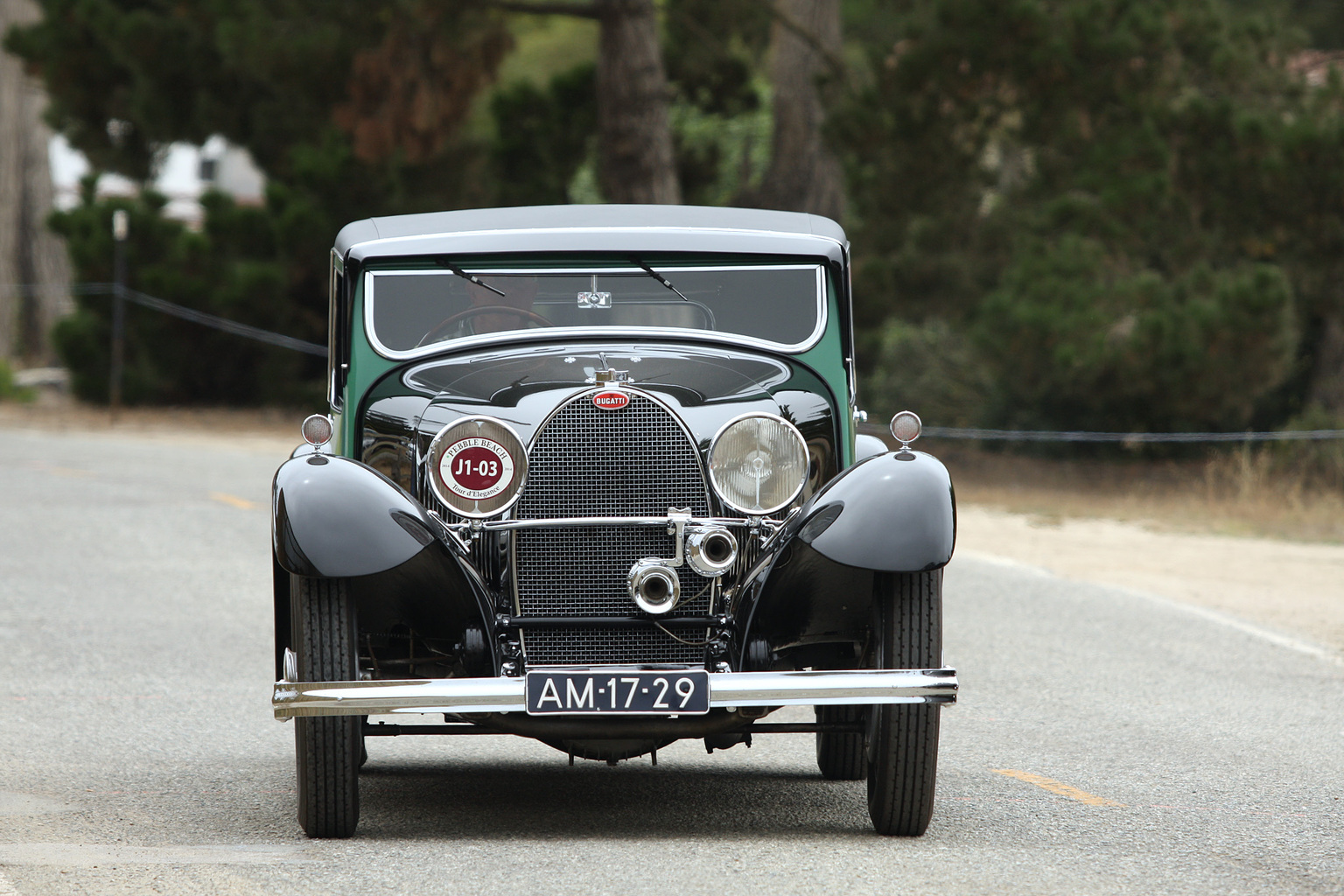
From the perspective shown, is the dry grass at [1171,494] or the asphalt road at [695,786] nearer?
the asphalt road at [695,786]

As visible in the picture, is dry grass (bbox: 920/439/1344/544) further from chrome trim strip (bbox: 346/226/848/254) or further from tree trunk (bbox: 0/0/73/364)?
tree trunk (bbox: 0/0/73/364)

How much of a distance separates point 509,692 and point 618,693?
1.01 ft

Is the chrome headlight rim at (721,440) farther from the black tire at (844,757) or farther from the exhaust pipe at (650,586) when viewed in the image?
the black tire at (844,757)

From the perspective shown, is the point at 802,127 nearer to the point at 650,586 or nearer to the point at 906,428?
the point at 906,428

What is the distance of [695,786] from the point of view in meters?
6.23

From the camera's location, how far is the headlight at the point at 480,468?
5375 millimetres

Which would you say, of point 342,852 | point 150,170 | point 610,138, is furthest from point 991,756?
point 150,170

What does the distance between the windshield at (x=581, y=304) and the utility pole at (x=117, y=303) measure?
19.1m

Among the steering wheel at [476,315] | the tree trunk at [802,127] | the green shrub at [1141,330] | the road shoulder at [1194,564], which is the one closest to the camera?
the steering wheel at [476,315]

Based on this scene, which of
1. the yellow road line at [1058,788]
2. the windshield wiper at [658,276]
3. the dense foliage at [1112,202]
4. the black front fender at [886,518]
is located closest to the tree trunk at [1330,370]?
the dense foliage at [1112,202]

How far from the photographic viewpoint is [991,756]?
21.9 ft

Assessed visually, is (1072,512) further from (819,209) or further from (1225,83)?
(819,209)

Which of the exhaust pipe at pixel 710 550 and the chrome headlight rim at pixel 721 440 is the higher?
the chrome headlight rim at pixel 721 440

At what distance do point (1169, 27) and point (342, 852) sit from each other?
50.3 ft
